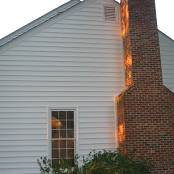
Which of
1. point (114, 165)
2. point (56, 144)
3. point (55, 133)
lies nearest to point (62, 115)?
point (55, 133)

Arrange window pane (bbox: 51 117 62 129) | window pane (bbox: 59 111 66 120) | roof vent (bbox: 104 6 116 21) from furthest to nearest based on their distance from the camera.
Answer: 1. roof vent (bbox: 104 6 116 21)
2. window pane (bbox: 59 111 66 120)
3. window pane (bbox: 51 117 62 129)

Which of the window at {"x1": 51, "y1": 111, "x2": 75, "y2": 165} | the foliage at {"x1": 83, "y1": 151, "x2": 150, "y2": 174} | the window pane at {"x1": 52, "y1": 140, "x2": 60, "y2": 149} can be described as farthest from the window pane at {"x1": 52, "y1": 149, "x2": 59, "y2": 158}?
the foliage at {"x1": 83, "y1": 151, "x2": 150, "y2": 174}

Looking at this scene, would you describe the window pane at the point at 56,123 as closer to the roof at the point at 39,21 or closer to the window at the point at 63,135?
the window at the point at 63,135

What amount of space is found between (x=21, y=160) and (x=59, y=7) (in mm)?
5508

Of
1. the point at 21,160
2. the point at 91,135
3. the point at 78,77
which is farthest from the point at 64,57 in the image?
the point at 21,160

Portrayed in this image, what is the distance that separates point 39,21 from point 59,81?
7.38 ft

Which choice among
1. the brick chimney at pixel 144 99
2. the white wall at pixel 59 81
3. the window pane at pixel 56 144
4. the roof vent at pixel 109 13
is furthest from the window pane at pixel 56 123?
the roof vent at pixel 109 13

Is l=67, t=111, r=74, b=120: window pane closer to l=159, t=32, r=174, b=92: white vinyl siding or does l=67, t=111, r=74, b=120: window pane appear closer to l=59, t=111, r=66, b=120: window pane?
l=59, t=111, r=66, b=120: window pane

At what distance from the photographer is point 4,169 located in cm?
1259

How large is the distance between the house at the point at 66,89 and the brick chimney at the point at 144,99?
4cm

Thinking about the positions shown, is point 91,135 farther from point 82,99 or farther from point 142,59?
point 142,59

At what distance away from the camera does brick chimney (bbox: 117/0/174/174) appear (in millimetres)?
12602

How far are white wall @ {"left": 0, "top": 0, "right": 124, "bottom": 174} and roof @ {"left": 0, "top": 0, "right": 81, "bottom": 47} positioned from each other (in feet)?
0.52

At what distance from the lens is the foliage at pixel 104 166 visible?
971 cm
